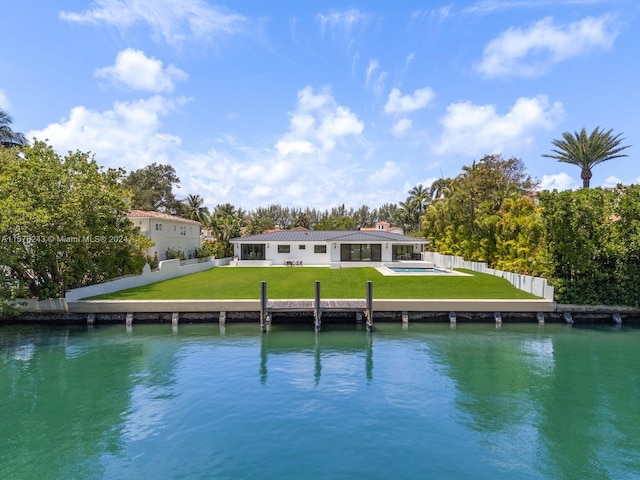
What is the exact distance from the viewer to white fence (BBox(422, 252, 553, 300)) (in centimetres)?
2288

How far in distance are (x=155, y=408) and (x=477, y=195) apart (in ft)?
120

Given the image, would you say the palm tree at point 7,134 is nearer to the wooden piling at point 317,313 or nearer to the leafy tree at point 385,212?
the wooden piling at point 317,313

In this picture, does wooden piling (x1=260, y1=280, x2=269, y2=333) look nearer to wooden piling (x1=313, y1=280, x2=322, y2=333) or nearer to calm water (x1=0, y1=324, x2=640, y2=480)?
calm water (x1=0, y1=324, x2=640, y2=480)

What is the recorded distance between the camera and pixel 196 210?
6275 centimetres

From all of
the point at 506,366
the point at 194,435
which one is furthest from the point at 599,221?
the point at 194,435

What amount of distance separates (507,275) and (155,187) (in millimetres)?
58608

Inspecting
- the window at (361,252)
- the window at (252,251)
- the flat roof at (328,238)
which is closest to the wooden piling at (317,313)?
the flat roof at (328,238)

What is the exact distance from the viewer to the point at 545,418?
11.1 meters

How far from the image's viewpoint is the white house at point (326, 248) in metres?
44.1

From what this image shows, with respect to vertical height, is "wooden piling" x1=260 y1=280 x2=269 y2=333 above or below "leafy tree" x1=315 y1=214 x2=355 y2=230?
below

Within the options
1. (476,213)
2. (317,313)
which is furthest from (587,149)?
(317,313)

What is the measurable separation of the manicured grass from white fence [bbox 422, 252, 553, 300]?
1.70 feet

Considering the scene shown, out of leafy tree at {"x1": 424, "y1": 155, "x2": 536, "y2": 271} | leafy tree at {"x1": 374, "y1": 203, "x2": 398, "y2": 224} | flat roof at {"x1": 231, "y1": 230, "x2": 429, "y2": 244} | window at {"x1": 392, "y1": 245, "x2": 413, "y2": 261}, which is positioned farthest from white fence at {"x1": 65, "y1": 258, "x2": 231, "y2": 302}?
leafy tree at {"x1": 374, "y1": 203, "x2": 398, "y2": 224}

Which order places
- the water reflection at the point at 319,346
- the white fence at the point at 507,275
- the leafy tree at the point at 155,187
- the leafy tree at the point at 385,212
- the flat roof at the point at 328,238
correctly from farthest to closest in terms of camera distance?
the leafy tree at the point at 385,212 < the leafy tree at the point at 155,187 < the flat roof at the point at 328,238 < the white fence at the point at 507,275 < the water reflection at the point at 319,346
